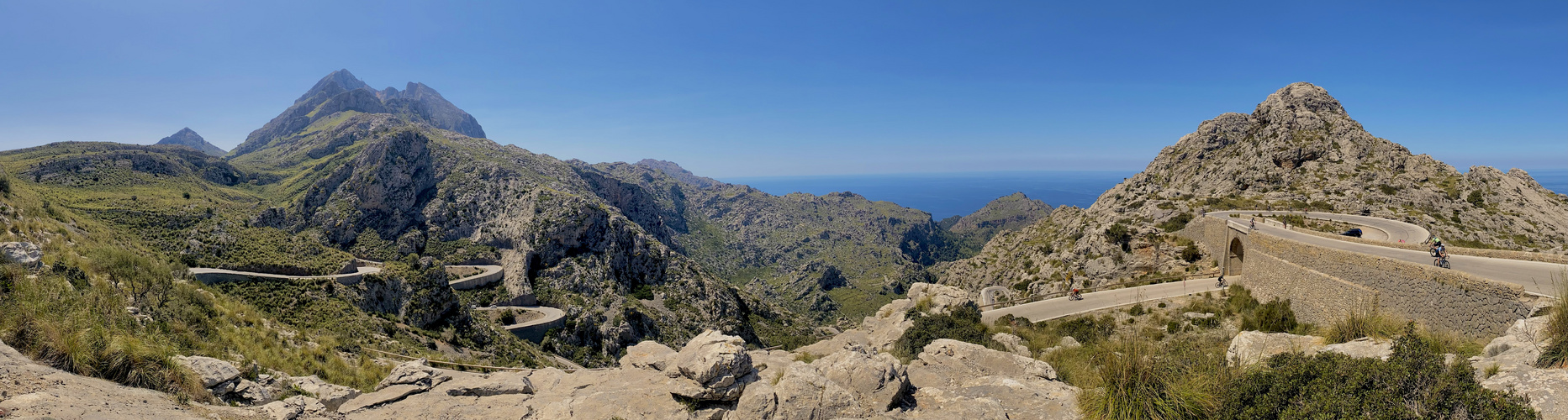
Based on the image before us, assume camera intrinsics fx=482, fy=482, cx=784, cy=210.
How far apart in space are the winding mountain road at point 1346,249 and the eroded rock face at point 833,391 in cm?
1022

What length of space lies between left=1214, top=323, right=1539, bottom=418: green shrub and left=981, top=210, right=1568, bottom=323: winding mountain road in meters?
9.27

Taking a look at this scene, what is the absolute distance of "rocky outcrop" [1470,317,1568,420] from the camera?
5027 mm

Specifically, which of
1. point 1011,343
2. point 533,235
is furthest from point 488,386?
point 533,235

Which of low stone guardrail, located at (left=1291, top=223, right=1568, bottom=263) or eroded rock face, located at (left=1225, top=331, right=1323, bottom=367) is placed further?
low stone guardrail, located at (left=1291, top=223, right=1568, bottom=263)

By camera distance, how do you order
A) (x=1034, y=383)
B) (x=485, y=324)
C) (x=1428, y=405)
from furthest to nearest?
(x=485, y=324) < (x=1034, y=383) < (x=1428, y=405)

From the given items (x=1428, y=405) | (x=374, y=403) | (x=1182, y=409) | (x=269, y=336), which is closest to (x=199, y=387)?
(x=374, y=403)

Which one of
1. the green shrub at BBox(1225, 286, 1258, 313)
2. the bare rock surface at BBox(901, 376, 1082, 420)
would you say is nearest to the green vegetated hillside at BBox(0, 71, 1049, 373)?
the green shrub at BBox(1225, 286, 1258, 313)

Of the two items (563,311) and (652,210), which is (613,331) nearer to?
(563,311)

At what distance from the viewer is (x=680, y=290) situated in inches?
2872

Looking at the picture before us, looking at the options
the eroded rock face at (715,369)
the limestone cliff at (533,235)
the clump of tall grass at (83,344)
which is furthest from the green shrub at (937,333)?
the limestone cliff at (533,235)

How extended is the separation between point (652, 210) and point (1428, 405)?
492 feet

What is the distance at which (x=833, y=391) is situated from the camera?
7965 millimetres

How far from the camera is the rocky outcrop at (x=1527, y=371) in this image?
503 cm

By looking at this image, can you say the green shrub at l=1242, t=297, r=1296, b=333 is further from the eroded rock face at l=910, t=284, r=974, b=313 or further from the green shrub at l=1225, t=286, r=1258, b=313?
the eroded rock face at l=910, t=284, r=974, b=313
